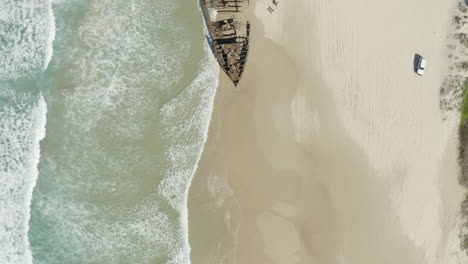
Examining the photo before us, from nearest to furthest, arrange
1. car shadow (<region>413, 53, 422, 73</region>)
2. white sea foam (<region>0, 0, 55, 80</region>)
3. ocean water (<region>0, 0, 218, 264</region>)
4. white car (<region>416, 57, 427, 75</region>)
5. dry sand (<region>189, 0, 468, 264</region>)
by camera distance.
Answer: ocean water (<region>0, 0, 218, 264</region>)
white sea foam (<region>0, 0, 55, 80</region>)
dry sand (<region>189, 0, 468, 264</region>)
white car (<region>416, 57, 427, 75</region>)
car shadow (<region>413, 53, 422, 73</region>)

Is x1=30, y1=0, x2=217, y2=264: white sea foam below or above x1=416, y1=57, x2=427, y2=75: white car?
below

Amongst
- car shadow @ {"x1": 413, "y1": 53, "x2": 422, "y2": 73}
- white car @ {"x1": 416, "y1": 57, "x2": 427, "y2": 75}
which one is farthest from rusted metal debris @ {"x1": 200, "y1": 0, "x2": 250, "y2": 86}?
white car @ {"x1": 416, "y1": 57, "x2": 427, "y2": 75}

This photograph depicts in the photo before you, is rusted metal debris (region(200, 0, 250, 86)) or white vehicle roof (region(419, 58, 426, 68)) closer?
rusted metal debris (region(200, 0, 250, 86))

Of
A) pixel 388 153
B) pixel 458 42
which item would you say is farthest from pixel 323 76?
pixel 458 42

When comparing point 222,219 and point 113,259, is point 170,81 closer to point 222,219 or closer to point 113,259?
point 222,219

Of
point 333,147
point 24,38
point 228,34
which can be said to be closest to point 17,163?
point 24,38

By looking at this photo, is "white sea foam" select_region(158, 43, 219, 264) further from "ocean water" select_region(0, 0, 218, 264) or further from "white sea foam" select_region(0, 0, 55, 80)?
"white sea foam" select_region(0, 0, 55, 80)
